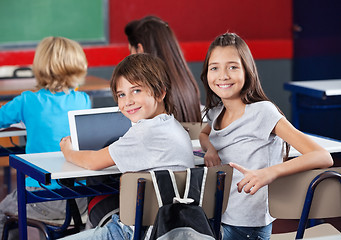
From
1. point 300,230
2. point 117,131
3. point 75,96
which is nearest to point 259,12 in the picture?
point 75,96

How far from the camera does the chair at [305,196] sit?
2.04 m

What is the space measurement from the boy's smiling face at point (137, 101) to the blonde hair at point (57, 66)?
35.2 inches

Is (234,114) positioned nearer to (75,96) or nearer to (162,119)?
(162,119)

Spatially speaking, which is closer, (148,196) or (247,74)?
(148,196)

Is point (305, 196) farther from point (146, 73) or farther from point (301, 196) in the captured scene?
point (146, 73)

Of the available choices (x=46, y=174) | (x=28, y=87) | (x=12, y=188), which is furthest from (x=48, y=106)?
(x=12, y=188)

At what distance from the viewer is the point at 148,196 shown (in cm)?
192

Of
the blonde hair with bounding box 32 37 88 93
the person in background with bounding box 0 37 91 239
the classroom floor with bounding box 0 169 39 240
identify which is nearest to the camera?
the person in background with bounding box 0 37 91 239

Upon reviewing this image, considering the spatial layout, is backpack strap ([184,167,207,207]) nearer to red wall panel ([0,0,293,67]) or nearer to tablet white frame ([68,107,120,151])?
tablet white frame ([68,107,120,151])

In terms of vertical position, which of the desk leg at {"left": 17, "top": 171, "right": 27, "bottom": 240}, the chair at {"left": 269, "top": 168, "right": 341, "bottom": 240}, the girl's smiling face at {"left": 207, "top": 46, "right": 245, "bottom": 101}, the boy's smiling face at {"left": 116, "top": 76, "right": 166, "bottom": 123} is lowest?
the desk leg at {"left": 17, "top": 171, "right": 27, "bottom": 240}

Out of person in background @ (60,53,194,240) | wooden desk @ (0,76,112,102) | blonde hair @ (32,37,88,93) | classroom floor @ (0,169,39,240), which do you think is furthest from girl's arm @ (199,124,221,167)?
wooden desk @ (0,76,112,102)

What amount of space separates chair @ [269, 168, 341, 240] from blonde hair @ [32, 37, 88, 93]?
1.43 meters

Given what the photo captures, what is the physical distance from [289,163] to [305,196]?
0.12 m

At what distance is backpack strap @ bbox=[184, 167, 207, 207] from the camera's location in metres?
1.93
